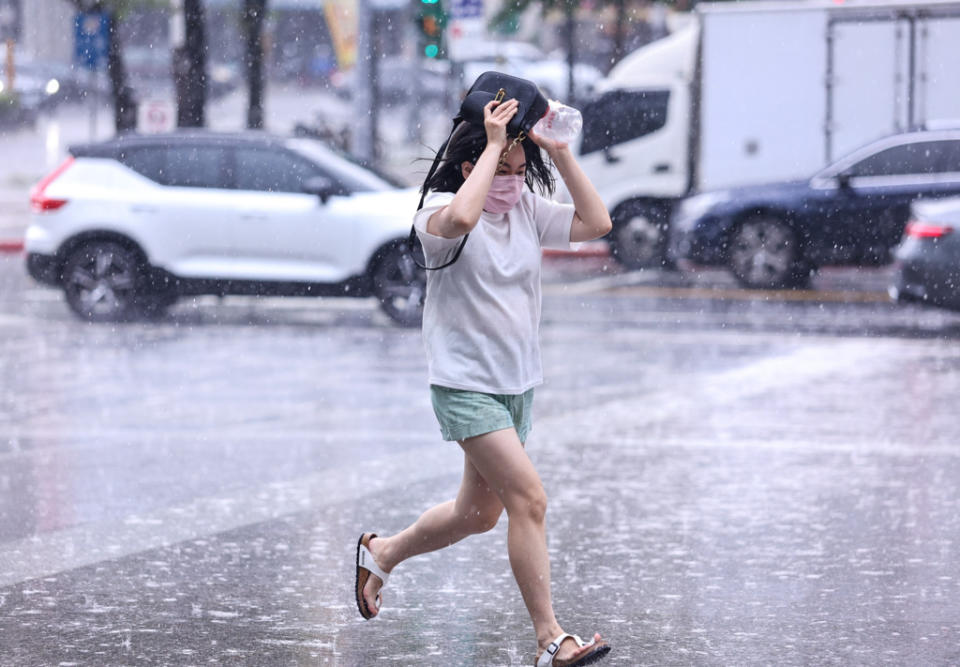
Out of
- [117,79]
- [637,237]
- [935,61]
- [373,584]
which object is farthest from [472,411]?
[117,79]

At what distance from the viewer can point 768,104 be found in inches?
815

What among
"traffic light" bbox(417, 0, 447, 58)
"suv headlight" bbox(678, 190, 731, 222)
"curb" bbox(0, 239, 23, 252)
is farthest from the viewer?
"curb" bbox(0, 239, 23, 252)

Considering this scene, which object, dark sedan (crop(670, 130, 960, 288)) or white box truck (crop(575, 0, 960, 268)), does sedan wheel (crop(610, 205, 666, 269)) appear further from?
dark sedan (crop(670, 130, 960, 288))

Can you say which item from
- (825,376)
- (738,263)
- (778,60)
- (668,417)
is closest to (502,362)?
(668,417)

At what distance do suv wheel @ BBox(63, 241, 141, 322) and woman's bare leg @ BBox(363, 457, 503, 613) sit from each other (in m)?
10.6

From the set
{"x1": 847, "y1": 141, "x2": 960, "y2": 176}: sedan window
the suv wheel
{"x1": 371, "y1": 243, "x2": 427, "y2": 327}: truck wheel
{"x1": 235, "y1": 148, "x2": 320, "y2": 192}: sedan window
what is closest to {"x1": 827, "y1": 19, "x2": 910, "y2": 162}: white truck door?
{"x1": 847, "y1": 141, "x2": 960, "y2": 176}: sedan window

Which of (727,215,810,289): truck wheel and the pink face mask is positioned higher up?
the pink face mask

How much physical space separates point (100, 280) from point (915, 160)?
826 centimetres

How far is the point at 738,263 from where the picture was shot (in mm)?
18828

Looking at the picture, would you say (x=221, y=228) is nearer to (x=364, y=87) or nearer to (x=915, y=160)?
(x=915, y=160)

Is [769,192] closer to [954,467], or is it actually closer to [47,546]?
[954,467]

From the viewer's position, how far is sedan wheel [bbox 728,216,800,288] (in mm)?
18672

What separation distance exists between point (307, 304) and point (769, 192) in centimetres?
501

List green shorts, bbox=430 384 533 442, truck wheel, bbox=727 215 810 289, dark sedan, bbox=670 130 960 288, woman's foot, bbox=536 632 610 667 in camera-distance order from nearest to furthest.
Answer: woman's foot, bbox=536 632 610 667
green shorts, bbox=430 384 533 442
dark sedan, bbox=670 130 960 288
truck wheel, bbox=727 215 810 289
